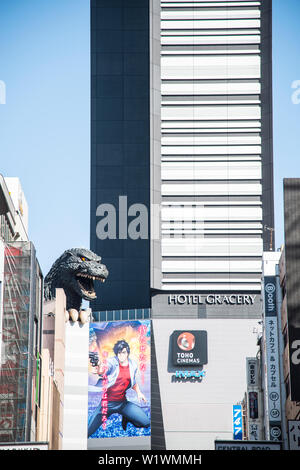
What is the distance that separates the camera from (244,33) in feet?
510

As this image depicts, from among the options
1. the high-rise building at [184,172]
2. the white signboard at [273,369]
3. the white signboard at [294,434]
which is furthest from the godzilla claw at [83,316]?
the white signboard at [294,434]

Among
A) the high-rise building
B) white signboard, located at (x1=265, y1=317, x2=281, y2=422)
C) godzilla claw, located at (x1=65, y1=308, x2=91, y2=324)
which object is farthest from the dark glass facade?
white signboard, located at (x1=265, y1=317, x2=281, y2=422)

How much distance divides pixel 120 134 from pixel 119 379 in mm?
37938

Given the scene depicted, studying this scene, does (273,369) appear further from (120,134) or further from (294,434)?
(120,134)

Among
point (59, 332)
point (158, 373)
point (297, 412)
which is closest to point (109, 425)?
point (158, 373)

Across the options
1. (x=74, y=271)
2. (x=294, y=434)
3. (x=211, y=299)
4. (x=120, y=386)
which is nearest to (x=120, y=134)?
(x=211, y=299)

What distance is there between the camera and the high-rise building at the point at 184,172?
14400 centimetres

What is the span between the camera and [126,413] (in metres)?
135

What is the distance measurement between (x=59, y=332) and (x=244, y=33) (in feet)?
225

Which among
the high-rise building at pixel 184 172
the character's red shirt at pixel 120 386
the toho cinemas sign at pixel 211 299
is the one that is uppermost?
the high-rise building at pixel 184 172

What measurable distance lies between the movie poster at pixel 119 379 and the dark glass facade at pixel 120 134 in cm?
1074

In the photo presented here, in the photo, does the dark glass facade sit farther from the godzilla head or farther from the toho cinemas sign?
the godzilla head

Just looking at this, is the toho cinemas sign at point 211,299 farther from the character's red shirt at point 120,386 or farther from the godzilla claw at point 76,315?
the godzilla claw at point 76,315
